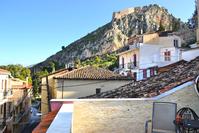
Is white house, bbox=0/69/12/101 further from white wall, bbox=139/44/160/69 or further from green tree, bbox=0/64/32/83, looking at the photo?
green tree, bbox=0/64/32/83

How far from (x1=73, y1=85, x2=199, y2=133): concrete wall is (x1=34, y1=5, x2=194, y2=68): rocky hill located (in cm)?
10146

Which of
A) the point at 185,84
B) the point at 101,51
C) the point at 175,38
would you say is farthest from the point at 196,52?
the point at 101,51

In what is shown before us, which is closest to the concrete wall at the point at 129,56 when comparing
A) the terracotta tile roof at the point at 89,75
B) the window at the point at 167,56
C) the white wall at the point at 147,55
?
the white wall at the point at 147,55

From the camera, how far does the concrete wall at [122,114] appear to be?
8.33 metres

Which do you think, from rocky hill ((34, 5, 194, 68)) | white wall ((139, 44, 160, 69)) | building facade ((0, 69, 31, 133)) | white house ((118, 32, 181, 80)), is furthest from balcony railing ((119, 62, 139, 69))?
rocky hill ((34, 5, 194, 68))

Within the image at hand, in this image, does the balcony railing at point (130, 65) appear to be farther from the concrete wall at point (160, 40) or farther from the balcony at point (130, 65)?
the concrete wall at point (160, 40)

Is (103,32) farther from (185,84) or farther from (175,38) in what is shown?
(185,84)

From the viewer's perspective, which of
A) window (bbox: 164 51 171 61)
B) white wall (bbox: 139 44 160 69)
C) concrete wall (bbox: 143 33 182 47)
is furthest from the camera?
concrete wall (bbox: 143 33 182 47)

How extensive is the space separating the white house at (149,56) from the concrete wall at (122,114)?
2346cm

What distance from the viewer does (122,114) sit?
27.6 ft

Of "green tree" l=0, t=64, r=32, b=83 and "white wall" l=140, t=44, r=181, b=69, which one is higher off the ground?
"white wall" l=140, t=44, r=181, b=69

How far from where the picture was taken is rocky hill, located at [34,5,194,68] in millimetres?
113688

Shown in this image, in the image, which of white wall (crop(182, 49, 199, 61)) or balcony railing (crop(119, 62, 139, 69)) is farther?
balcony railing (crop(119, 62, 139, 69))

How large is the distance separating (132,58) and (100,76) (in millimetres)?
12329
